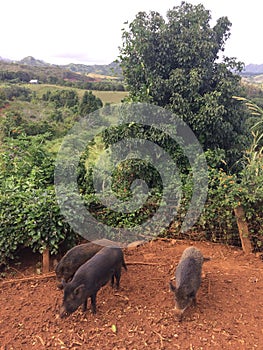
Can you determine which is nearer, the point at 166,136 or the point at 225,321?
the point at 225,321

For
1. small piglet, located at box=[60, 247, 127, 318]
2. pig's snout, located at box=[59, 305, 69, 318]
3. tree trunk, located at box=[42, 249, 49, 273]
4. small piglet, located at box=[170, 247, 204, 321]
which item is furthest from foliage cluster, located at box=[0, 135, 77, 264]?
small piglet, located at box=[170, 247, 204, 321]

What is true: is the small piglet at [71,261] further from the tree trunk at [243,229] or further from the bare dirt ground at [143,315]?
the tree trunk at [243,229]

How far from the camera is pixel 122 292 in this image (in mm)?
3900

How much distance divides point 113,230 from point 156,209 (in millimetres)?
864

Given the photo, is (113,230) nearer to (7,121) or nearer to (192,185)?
(192,185)

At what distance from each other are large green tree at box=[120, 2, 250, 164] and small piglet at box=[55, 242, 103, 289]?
4071mm

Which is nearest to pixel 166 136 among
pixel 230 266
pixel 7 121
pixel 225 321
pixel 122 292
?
pixel 230 266

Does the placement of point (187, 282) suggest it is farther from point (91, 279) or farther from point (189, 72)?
point (189, 72)

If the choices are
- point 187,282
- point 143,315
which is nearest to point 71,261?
point 143,315

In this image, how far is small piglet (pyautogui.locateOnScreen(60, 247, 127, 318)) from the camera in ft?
10.7

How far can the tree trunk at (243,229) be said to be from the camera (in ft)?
15.8

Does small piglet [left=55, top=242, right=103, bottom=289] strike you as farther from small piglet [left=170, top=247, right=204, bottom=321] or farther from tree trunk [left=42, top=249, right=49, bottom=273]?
small piglet [left=170, top=247, right=204, bottom=321]

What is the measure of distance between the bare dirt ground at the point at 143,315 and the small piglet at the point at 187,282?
0.18 metres

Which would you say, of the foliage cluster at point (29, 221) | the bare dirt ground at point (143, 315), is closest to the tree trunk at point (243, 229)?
the bare dirt ground at point (143, 315)
